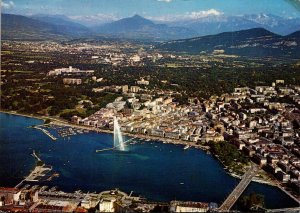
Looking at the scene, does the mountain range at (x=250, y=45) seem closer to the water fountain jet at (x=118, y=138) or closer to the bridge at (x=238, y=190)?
the water fountain jet at (x=118, y=138)

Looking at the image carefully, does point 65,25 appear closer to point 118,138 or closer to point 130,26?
point 130,26

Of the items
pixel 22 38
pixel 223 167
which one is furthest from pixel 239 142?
pixel 22 38

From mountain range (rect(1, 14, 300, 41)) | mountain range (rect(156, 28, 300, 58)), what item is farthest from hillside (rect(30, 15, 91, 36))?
mountain range (rect(156, 28, 300, 58))

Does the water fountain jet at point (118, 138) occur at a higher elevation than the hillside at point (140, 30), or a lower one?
lower

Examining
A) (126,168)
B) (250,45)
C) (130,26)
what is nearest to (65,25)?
(130,26)

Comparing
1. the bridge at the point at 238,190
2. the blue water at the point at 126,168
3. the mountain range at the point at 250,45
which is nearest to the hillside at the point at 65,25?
the blue water at the point at 126,168

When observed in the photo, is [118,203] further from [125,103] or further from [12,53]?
[12,53]

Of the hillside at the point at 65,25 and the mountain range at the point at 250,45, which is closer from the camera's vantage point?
the hillside at the point at 65,25
